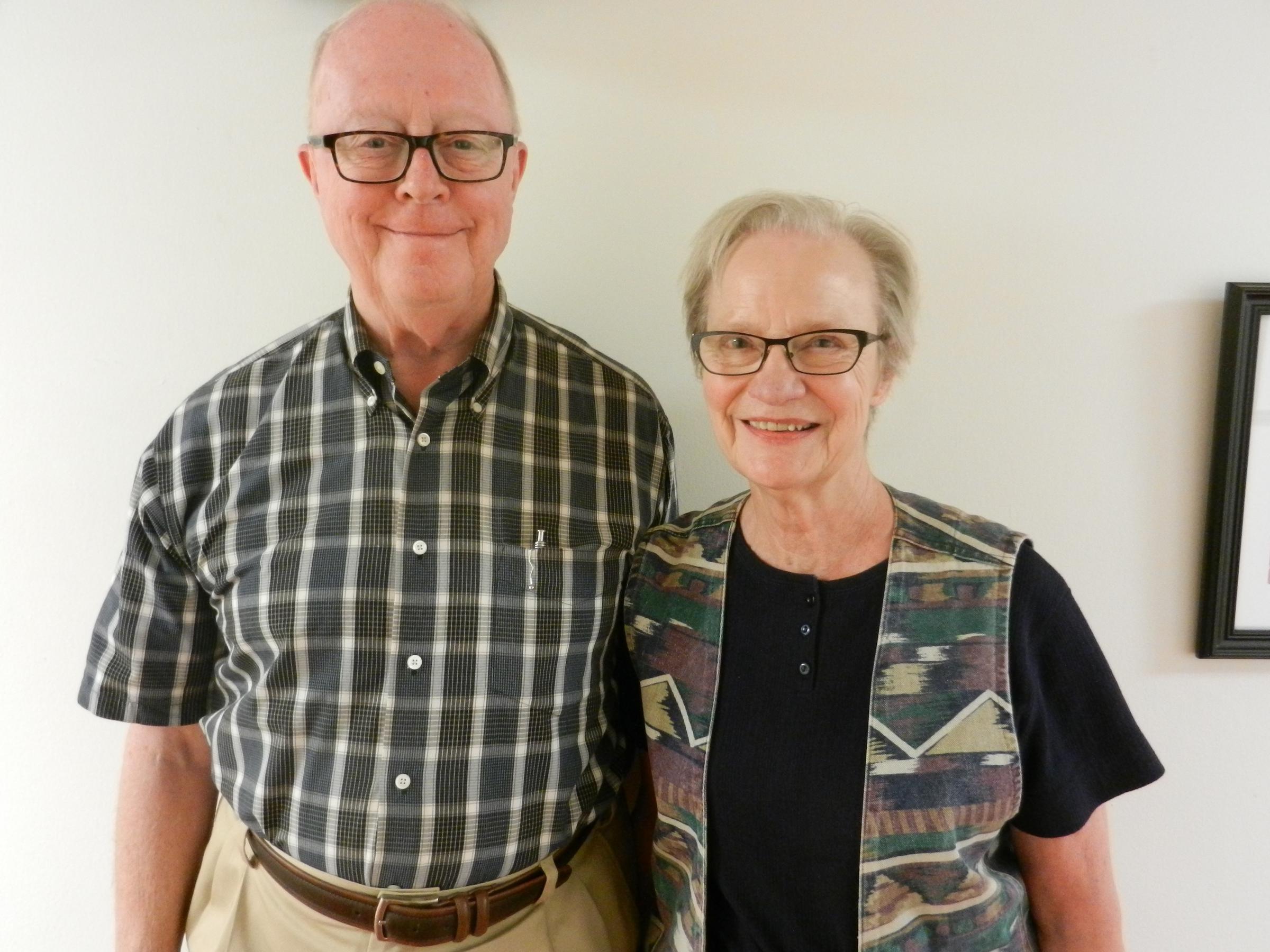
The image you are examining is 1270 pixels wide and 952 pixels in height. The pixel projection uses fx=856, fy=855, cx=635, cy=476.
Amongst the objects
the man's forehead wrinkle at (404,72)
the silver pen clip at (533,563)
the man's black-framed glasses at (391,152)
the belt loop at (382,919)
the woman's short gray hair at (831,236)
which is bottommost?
the belt loop at (382,919)

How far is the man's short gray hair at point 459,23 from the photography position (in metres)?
1.16

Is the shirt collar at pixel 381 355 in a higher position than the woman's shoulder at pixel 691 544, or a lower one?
higher

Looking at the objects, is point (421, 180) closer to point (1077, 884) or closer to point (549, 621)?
point (549, 621)

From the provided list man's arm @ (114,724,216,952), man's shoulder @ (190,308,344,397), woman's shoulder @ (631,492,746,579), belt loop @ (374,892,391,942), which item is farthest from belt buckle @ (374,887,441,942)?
man's shoulder @ (190,308,344,397)

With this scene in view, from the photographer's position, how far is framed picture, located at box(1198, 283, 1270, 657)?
136 centimetres

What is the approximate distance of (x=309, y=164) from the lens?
1.21m

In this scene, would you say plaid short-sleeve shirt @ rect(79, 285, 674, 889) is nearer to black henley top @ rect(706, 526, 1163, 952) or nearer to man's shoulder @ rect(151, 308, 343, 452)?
man's shoulder @ rect(151, 308, 343, 452)

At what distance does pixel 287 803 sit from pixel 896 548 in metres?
0.90

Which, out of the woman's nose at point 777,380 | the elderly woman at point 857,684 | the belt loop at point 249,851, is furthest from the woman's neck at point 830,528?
the belt loop at point 249,851

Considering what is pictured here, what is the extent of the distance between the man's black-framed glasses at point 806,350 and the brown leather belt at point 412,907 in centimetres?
77

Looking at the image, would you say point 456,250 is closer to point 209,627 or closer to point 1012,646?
point 209,627

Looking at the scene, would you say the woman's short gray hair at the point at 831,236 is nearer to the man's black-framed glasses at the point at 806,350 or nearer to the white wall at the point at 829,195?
the man's black-framed glasses at the point at 806,350

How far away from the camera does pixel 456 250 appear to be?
1146mm

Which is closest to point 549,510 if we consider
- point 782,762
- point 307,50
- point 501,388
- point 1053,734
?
point 501,388
